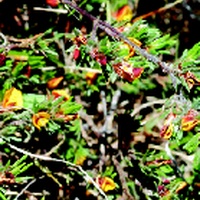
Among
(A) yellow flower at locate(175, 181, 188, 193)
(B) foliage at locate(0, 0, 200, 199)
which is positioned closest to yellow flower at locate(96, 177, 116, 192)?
(B) foliage at locate(0, 0, 200, 199)

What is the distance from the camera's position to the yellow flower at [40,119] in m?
1.44

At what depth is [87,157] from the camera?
1.86 metres

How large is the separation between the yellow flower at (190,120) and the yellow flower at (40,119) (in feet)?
1.73

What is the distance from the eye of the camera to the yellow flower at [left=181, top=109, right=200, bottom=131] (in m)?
1.16

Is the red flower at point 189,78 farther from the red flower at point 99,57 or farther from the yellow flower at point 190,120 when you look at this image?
the red flower at point 99,57

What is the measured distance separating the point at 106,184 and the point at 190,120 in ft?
2.07

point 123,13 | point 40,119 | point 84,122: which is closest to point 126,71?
point 40,119

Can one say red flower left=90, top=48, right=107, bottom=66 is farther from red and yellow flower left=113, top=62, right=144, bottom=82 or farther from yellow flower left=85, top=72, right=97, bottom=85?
yellow flower left=85, top=72, right=97, bottom=85

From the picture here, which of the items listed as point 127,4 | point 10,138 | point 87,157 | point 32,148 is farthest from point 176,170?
point 127,4

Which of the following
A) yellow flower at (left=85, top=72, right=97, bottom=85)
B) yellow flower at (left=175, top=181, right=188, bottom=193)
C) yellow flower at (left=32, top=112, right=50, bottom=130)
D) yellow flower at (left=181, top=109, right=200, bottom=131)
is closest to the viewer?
yellow flower at (left=181, top=109, right=200, bottom=131)

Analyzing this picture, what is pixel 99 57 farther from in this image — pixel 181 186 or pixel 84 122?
pixel 181 186

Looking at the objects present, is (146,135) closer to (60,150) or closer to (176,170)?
(176,170)

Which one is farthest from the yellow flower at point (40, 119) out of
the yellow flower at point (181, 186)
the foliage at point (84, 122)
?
the yellow flower at point (181, 186)

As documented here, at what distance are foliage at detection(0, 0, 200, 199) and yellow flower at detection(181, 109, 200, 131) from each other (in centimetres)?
15
